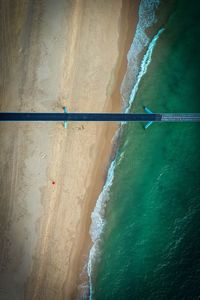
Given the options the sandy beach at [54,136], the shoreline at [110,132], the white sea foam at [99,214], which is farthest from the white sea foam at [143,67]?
the white sea foam at [99,214]

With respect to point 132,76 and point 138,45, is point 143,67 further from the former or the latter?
point 138,45

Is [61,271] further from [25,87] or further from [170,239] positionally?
[25,87]

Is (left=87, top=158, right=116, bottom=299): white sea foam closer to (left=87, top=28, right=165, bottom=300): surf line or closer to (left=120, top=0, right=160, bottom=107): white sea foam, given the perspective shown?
(left=87, top=28, right=165, bottom=300): surf line

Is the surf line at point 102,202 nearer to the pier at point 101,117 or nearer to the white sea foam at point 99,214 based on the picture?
the white sea foam at point 99,214

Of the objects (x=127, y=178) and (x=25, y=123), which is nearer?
(x=25, y=123)

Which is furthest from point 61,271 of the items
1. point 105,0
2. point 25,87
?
point 105,0

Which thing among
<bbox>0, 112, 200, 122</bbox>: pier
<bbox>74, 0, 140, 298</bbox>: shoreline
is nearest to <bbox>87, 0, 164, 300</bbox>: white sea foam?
<bbox>74, 0, 140, 298</bbox>: shoreline

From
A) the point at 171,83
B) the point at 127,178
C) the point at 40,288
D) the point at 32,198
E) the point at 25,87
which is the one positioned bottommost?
the point at 40,288

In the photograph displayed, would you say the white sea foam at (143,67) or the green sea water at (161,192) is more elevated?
the white sea foam at (143,67)
